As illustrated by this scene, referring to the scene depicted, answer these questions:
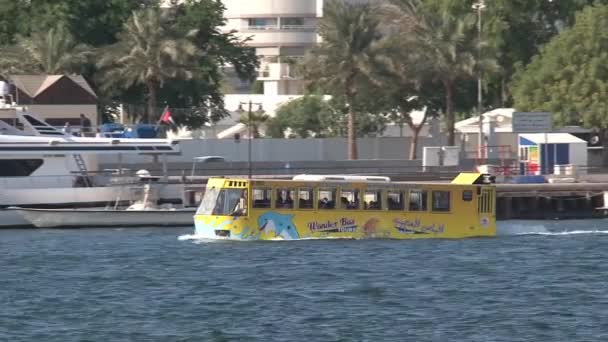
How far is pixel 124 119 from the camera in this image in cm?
9519

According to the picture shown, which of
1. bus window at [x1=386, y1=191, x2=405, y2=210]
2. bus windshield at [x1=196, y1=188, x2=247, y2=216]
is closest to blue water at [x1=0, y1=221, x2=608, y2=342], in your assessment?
bus windshield at [x1=196, y1=188, x2=247, y2=216]

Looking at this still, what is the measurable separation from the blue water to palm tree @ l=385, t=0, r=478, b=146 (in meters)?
31.9

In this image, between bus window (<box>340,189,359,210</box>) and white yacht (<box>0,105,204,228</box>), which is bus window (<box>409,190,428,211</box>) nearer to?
bus window (<box>340,189,359,210</box>)

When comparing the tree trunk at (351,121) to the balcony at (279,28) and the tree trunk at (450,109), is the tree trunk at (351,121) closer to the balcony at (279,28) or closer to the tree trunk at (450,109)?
the tree trunk at (450,109)

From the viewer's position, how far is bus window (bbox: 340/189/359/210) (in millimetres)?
50031

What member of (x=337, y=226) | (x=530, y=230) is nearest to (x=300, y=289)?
(x=337, y=226)

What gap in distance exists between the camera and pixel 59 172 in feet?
186

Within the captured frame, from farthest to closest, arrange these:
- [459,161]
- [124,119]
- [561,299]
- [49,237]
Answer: [124,119] → [459,161] → [49,237] → [561,299]

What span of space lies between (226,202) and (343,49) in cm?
3465

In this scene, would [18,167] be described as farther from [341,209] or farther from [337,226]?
[341,209]

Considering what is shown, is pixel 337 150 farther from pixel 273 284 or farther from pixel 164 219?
pixel 273 284

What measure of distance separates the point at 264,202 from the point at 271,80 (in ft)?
306

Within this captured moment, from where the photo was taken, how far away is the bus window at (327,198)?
4997 cm

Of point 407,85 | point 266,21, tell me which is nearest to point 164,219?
point 407,85
